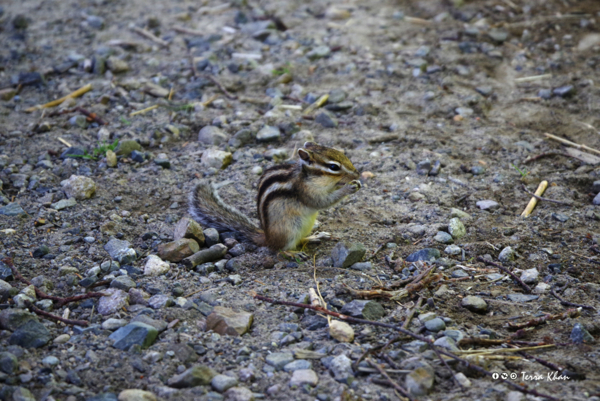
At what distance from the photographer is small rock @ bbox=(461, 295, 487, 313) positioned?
3336 millimetres

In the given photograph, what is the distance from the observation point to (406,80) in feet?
20.7

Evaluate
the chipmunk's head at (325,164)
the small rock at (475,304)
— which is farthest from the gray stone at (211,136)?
the small rock at (475,304)

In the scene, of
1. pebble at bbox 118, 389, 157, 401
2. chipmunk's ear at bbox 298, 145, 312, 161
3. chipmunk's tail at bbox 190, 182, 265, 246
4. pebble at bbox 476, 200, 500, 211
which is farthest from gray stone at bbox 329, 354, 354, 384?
pebble at bbox 476, 200, 500, 211

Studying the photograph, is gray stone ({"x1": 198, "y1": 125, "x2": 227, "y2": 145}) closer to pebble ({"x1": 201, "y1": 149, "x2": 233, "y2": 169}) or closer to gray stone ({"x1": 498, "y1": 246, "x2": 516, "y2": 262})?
pebble ({"x1": 201, "y1": 149, "x2": 233, "y2": 169})

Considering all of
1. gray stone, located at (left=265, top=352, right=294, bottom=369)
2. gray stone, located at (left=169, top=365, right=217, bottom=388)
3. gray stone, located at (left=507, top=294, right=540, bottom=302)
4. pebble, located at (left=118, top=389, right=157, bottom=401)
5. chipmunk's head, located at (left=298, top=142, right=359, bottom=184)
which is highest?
chipmunk's head, located at (left=298, top=142, right=359, bottom=184)

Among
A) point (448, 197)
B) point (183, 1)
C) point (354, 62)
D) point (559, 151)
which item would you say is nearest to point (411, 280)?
point (448, 197)

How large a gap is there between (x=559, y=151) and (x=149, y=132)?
3.80m

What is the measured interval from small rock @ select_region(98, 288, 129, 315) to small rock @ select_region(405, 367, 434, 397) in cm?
166

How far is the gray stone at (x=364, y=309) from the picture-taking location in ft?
10.6

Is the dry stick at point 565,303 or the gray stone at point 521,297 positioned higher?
the dry stick at point 565,303

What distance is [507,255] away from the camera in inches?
151

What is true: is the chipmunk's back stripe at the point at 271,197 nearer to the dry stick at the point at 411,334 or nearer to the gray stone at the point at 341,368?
the dry stick at the point at 411,334

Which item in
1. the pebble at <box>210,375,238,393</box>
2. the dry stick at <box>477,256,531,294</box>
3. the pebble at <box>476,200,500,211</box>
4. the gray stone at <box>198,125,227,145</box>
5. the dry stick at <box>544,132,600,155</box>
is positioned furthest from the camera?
the gray stone at <box>198,125,227,145</box>

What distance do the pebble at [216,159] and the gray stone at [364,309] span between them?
223 centimetres
